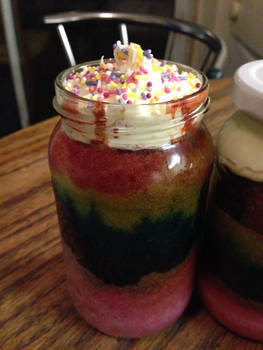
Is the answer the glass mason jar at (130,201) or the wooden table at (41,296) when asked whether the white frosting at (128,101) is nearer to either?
the glass mason jar at (130,201)

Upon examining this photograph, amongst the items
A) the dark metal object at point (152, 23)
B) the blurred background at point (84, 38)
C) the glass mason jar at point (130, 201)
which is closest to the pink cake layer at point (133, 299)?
the glass mason jar at point (130, 201)

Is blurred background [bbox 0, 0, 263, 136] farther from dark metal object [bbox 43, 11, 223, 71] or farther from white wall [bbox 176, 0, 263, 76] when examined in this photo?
dark metal object [bbox 43, 11, 223, 71]

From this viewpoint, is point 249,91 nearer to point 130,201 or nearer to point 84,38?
point 130,201

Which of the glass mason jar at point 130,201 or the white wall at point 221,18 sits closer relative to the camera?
the glass mason jar at point 130,201

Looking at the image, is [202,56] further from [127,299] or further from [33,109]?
[127,299]

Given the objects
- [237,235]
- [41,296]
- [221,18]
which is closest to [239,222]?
[237,235]

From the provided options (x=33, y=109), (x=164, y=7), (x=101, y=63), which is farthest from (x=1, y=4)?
(x=101, y=63)
